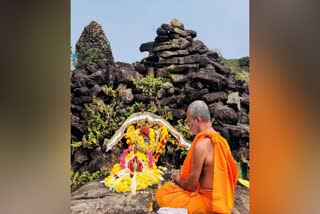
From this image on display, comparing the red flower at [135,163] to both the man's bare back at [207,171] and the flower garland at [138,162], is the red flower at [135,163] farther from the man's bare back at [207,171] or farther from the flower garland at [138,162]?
the man's bare back at [207,171]

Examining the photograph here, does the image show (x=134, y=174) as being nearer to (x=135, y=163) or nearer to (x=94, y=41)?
(x=135, y=163)

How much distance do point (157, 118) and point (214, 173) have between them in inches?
23.9

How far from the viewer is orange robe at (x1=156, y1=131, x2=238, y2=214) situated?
9.04 feet

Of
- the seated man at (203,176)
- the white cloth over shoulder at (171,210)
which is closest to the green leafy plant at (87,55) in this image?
the seated man at (203,176)

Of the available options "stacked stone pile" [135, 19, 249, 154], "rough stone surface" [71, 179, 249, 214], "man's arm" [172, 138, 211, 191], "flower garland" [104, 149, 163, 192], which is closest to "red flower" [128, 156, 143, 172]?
"flower garland" [104, 149, 163, 192]

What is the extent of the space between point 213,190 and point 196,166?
0.70ft

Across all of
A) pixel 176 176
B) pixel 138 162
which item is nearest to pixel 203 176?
pixel 176 176

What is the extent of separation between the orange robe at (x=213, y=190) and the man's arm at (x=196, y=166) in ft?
0.09

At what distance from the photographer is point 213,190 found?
275 cm

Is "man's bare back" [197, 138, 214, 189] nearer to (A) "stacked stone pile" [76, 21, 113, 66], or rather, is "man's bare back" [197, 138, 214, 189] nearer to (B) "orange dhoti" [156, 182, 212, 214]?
(B) "orange dhoti" [156, 182, 212, 214]
